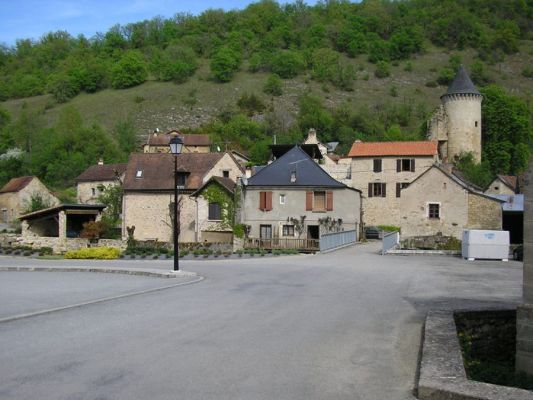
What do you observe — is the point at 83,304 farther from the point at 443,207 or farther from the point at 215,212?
the point at 215,212

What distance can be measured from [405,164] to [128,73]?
319 feet

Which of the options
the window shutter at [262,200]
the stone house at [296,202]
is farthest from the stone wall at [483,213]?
the window shutter at [262,200]

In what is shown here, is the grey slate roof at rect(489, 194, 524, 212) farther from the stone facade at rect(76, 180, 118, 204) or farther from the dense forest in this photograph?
the stone facade at rect(76, 180, 118, 204)

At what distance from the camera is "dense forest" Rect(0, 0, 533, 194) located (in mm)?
86750

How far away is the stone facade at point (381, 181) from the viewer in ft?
188

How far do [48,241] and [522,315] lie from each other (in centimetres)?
3530

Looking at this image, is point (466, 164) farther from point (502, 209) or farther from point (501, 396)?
point (501, 396)

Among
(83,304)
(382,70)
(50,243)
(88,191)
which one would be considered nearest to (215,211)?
(50,243)

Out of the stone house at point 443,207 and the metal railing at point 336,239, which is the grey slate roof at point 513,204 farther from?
the metal railing at point 336,239

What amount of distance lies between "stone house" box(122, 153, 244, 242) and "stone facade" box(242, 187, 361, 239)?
15.0ft

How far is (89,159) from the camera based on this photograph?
281 feet

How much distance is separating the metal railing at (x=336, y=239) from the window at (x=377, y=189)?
1564 centimetres

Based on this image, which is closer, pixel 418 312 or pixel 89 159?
pixel 418 312

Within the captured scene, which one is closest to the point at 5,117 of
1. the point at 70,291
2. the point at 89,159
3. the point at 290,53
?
the point at 89,159
